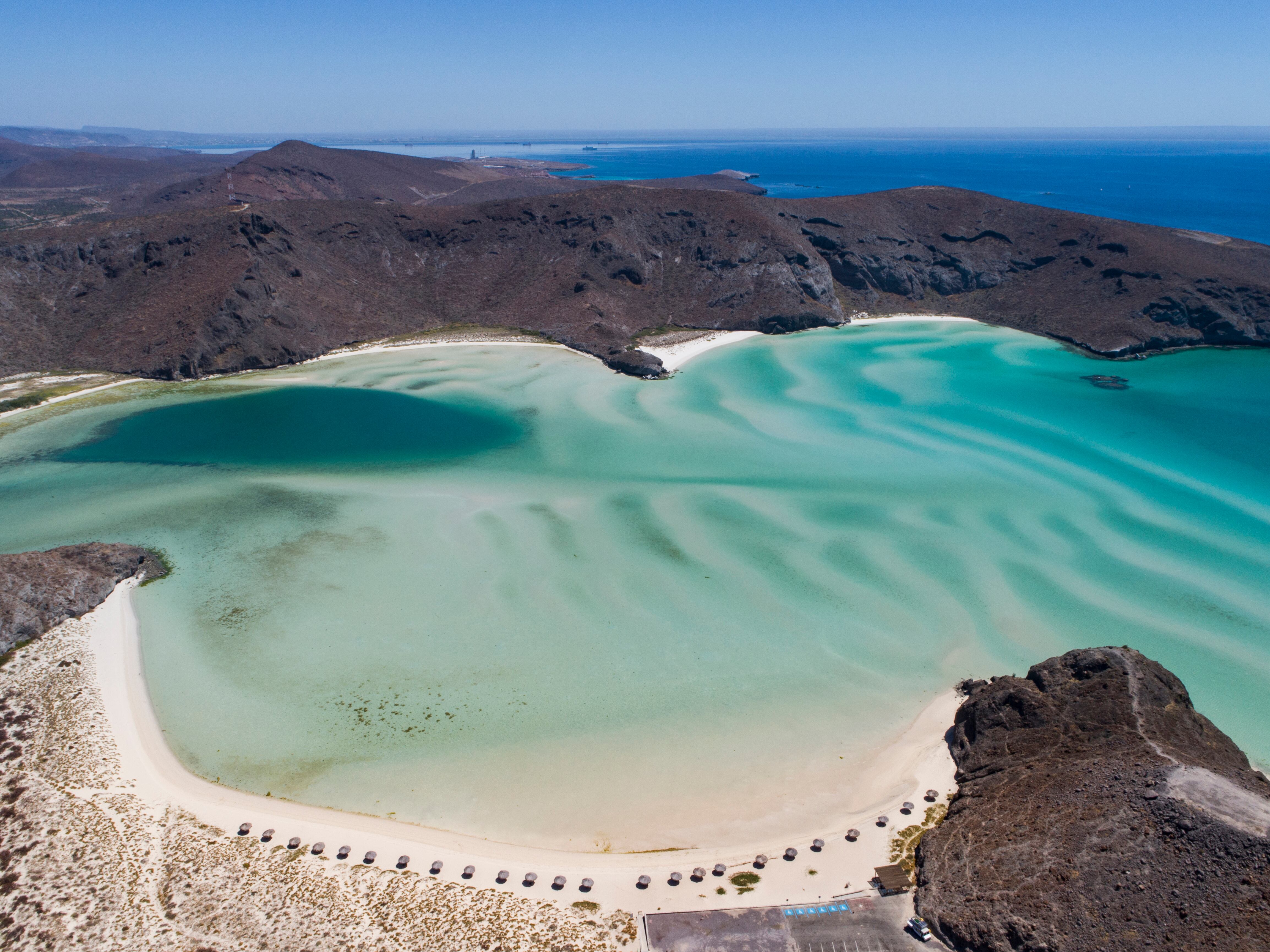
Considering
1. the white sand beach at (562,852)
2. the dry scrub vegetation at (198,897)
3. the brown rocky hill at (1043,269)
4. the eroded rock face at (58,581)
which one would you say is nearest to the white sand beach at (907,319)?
the brown rocky hill at (1043,269)

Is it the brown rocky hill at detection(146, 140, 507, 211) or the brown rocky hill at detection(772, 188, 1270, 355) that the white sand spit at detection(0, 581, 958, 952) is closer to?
the brown rocky hill at detection(772, 188, 1270, 355)

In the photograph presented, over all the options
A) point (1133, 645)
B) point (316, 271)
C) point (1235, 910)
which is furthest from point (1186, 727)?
point (316, 271)

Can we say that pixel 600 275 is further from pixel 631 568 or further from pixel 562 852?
pixel 562 852

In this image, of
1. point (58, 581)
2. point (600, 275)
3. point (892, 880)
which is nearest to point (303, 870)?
point (892, 880)

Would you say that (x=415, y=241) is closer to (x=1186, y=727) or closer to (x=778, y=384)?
(x=778, y=384)

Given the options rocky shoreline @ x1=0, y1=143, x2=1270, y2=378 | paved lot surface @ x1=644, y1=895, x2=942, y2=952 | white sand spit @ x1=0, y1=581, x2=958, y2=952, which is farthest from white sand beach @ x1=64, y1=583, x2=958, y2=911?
rocky shoreline @ x1=0, y1=143, x2=1270, y2=378

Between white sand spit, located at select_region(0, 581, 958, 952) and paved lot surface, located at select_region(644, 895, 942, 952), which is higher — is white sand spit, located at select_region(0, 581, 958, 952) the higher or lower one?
the lower one
